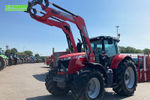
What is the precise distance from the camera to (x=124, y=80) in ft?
21.5

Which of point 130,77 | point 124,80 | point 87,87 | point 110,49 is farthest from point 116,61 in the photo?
point 87,87

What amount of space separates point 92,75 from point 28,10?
3.17 meters

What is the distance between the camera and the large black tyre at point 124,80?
255 inches

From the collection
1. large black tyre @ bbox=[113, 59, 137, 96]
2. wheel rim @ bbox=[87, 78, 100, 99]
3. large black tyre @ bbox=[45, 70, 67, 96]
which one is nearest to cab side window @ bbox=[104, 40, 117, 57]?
large black tyre @ bbox=[113, 59, 137, 96]

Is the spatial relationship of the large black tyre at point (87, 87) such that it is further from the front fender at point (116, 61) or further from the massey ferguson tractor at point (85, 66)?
the front fender at point (116, 61)

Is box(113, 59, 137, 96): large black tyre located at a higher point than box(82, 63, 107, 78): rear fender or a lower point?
lower

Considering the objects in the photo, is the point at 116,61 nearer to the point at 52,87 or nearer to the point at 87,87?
the point at 87,87

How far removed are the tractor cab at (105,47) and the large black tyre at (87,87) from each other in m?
1.12

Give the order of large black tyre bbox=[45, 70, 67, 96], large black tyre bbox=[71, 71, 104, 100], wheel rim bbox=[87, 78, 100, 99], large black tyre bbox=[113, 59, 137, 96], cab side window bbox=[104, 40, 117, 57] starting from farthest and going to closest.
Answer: cab side window bbox=[104, 40, 117, 57]
large black tyre bbox=[113, 59, 137, 96]
large black tyre bbox=[45, 70, 67, 96]
wheel rim bbox=[87, 78, 100, 99]
large black tyre bbox=[71, 71, 104, 100]

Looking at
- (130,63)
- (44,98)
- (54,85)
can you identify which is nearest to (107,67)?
(130,63)

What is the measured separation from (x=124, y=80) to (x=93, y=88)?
1.61 m

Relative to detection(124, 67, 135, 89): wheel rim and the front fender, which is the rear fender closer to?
the front fender

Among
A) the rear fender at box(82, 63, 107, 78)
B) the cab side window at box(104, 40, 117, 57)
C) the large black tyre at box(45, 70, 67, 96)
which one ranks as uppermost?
the cab side window at box(104, 40, 117, 57)

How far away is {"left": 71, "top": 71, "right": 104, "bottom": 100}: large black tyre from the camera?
5.00m
